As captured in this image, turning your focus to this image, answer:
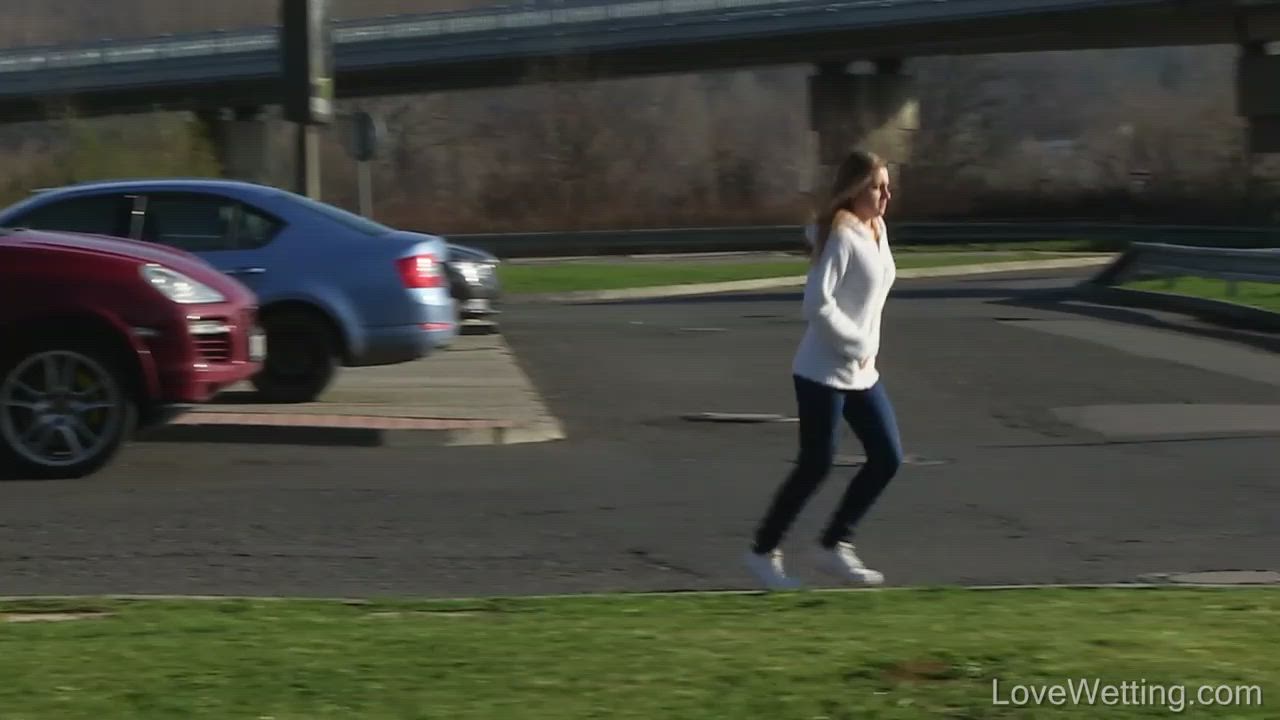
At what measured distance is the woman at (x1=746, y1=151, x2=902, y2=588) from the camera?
7.35m

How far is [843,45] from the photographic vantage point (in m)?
58.8

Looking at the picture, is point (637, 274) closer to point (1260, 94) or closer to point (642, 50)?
point (1260, 94)

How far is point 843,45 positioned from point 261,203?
47.2 metres

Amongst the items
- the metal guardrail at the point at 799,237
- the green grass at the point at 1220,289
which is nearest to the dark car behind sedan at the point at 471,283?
the green grass at the point at 1220,289

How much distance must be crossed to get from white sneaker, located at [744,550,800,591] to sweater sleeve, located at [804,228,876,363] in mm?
906

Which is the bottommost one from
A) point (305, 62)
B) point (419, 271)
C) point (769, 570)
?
point (769, 570)

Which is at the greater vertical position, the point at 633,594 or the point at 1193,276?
the point at 1193,276

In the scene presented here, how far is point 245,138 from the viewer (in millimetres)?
63000

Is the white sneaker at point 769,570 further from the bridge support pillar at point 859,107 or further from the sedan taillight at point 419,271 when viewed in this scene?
the bridge support pillar at point 859,107

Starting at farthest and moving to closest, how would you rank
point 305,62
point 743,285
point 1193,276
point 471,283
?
point 743,285 → point 1193,276 → point 471,283 → point 305,62

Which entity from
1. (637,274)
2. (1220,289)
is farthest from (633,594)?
(637,274)

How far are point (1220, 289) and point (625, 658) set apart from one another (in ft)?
71.5

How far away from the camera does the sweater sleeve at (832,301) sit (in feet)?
24.0

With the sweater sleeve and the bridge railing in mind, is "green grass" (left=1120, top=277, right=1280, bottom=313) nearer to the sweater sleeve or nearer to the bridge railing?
the sweater sleeve
